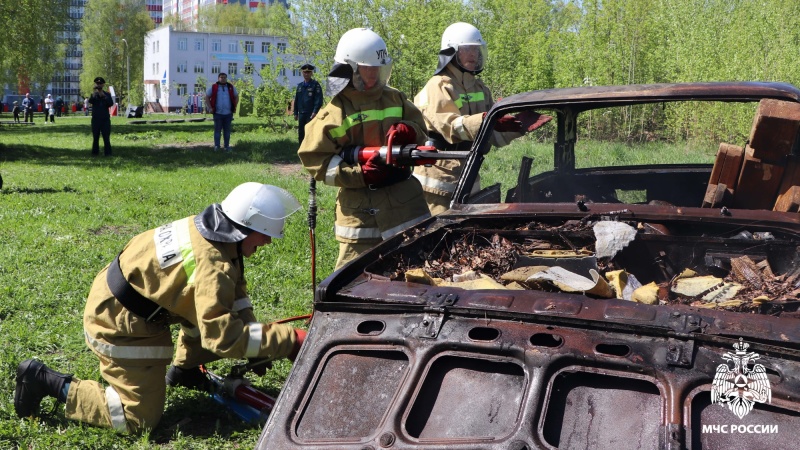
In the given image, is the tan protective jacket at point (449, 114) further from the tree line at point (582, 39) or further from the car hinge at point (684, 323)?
the tree line at point (582, 39)

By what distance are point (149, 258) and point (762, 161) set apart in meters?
2.86

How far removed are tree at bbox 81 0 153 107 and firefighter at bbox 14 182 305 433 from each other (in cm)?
7441

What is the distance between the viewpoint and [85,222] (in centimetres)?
939

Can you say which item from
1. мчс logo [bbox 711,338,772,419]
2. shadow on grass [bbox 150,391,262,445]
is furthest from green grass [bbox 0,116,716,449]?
мчс logo [bbox 711,338,772,419]

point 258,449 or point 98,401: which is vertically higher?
point 258,449

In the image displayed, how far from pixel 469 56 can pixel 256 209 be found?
2685 mm

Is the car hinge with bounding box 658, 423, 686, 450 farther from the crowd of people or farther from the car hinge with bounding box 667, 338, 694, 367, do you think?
the crowd of people

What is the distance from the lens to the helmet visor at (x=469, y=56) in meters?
5.96

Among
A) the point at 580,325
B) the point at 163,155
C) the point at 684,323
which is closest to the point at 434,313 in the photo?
the point at 580,325

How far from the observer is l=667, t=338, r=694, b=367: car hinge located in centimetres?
239

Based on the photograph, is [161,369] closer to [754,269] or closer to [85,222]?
[754,269]

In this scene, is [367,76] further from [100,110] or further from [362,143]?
[100,110]

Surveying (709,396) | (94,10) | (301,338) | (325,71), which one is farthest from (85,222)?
(94,10)

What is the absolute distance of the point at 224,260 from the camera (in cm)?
372
